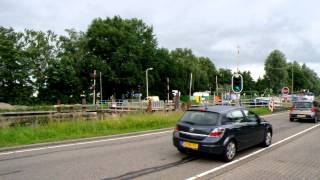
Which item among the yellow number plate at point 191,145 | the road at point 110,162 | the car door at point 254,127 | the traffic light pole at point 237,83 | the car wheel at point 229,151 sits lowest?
the road at point 110,162

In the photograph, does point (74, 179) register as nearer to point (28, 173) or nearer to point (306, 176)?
point (28, 173)

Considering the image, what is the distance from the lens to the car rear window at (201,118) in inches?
403

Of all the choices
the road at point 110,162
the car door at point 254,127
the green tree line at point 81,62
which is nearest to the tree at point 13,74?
the green tree line at point 81,62

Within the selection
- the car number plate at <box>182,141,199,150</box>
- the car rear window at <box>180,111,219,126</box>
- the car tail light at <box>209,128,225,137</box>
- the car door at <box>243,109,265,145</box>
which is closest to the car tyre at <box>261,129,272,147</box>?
the car door at <box>243,109,265,145</box>

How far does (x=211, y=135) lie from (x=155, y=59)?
215ft

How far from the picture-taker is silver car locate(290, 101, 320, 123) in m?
25.4

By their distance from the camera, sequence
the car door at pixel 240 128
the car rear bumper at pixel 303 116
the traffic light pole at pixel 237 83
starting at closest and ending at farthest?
the car door at pixel 240 128 < the car rear bumper at pixel 303 116 < the traffic light pole at pixel 237 83

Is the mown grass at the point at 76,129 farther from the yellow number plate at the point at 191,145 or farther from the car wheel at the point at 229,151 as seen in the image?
the car wheel at the point at 229,151

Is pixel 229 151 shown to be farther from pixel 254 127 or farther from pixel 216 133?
pixel 254 127

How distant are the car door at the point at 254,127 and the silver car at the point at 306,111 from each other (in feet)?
47.8

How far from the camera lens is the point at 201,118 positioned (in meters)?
10.5

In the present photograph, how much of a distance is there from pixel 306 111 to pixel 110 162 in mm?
19581

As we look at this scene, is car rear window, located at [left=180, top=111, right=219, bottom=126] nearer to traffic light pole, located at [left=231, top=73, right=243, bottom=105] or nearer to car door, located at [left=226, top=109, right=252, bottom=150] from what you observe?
car door, located at [left=226, top=109, right=252, bottom=150]

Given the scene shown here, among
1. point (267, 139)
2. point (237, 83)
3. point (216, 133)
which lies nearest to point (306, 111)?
point (237, 83)
